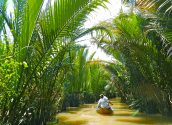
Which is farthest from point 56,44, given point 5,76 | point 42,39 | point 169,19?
point 169,19

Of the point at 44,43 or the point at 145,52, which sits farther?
the point at 145,52

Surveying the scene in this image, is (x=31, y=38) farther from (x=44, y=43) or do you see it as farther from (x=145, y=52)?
(x=145, y=52)

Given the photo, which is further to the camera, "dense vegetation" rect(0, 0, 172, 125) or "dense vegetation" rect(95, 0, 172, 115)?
"dense vegetation" rect(95, 0, 172, 115)

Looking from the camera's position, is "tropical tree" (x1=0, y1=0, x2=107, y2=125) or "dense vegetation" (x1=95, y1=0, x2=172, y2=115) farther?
"dense vegetation" (x1=95, y1=0, x2=172, y2=115)

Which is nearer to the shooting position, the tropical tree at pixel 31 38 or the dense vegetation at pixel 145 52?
the tropical tree at pixel 31 38

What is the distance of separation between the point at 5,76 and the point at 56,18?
6.08 feet

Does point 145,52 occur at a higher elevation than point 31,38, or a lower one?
higher

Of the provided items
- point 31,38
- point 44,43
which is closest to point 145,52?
point 44,43

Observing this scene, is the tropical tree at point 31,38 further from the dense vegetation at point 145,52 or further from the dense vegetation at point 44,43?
the dense vegetation at point 145,52

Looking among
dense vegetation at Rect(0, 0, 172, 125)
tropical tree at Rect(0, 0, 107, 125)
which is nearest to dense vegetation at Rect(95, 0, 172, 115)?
dense vegetation at Rect(0, 0, 172, 125)

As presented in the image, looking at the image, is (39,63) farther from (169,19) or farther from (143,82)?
(143,82)

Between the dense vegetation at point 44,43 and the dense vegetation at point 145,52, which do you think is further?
the dense vegetation at point 145,52

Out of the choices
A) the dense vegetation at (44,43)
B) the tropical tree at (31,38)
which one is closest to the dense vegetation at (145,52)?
the dense vegetation at (44,43)

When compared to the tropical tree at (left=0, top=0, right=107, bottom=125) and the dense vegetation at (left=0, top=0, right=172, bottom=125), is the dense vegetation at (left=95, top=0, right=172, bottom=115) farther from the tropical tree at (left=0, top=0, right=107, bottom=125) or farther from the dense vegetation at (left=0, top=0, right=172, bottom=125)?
the tropical tree at (left=0, top=0, right=107, bottom=125)
